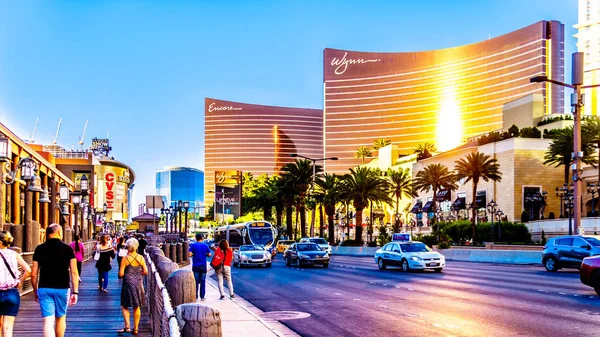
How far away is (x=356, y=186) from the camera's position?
75750 millimetres

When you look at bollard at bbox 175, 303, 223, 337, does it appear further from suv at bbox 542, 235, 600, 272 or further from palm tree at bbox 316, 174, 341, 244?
palm tree at bbox 316, 174, 341, 244

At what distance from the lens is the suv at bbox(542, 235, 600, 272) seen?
31.6 m

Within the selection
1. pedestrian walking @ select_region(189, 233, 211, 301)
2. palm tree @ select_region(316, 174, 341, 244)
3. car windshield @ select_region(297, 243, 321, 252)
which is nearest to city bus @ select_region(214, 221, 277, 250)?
car windshield @ select_region(297, 243, 321, 252)

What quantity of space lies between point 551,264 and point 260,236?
87.9 ft

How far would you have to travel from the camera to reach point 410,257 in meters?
34.2

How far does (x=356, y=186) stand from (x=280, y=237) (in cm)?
2574

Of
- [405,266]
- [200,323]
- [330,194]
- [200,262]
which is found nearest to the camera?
[200,323]

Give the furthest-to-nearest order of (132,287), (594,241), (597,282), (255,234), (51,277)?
(255,234) → (594,241) → (597,282) → (132,287) → (51,277)

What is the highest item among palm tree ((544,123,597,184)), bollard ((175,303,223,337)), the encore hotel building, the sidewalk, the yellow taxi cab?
the encore hotel building

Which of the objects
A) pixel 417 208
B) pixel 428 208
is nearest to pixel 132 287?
pixel 428 208

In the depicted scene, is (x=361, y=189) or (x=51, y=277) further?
(x=361, y=189)

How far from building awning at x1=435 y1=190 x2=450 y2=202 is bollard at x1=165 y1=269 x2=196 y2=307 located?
96.9m

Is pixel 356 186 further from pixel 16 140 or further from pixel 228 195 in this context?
pixel 228 195

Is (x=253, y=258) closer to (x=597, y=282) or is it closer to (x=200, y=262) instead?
(x=200, y=262)
